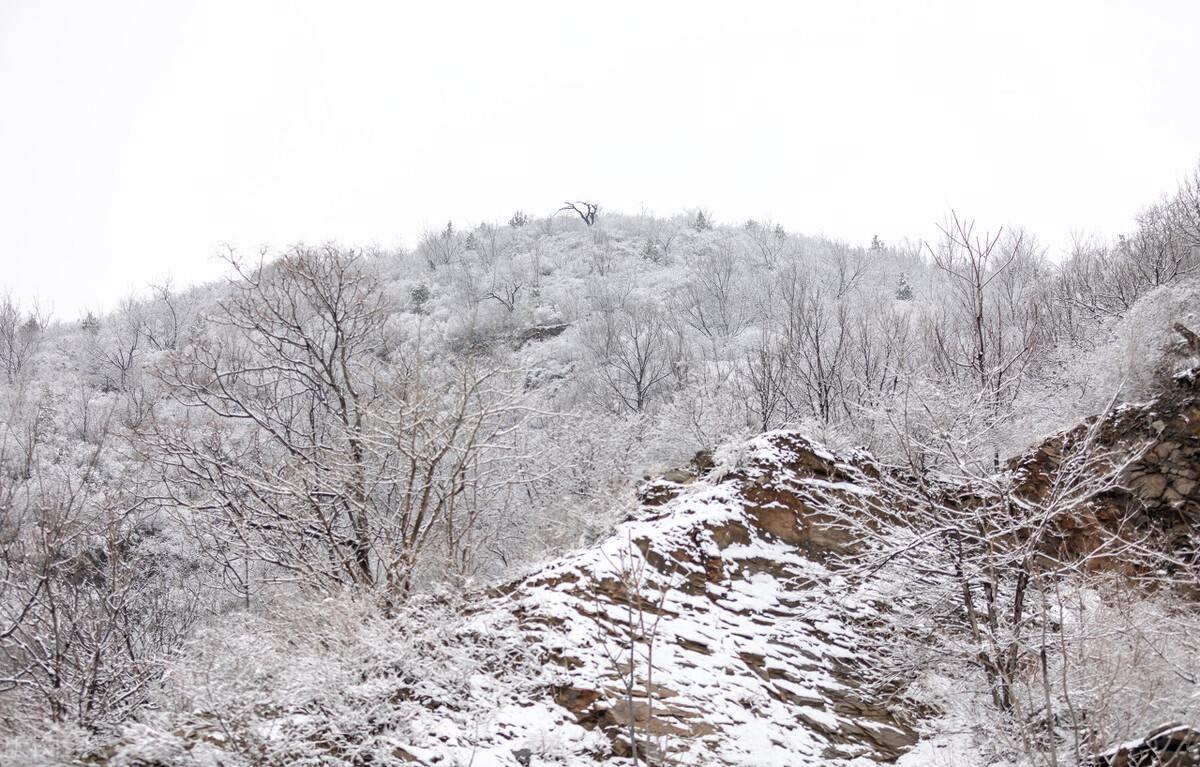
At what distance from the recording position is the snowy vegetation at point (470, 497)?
4.52 metres

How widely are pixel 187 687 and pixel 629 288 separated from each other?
108 ft

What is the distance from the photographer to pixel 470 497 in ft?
46.4

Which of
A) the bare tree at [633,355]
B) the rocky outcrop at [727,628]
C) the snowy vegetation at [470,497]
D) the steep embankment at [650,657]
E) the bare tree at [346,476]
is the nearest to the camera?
the steep embankment at [650,657]

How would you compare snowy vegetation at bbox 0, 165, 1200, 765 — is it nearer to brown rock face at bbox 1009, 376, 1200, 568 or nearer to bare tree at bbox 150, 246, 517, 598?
bare tree at bbox 150, 246, 517, 598

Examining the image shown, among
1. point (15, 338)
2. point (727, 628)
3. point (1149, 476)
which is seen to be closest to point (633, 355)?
point (1149, 476)

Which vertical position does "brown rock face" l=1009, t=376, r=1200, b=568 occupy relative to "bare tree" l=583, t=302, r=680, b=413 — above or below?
below

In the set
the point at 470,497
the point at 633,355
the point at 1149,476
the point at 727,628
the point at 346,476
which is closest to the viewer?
the point at 727,628

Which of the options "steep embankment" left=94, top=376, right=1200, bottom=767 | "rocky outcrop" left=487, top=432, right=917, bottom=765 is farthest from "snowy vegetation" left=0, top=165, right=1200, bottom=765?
"rocky outcrop" left=487, top=432, right=917, bottom=765

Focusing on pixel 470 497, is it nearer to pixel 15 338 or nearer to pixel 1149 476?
pixel 1149 476

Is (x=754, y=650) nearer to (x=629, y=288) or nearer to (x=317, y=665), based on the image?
(x=317, y=665)

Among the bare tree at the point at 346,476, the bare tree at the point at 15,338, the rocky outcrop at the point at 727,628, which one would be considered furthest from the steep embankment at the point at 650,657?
the bare tree at the point at 15,338

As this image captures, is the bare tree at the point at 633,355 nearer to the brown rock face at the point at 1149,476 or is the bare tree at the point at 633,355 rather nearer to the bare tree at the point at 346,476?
the bare tree at the point at 346,476

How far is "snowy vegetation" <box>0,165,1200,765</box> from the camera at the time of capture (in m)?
4.52

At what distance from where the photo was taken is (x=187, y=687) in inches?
152
